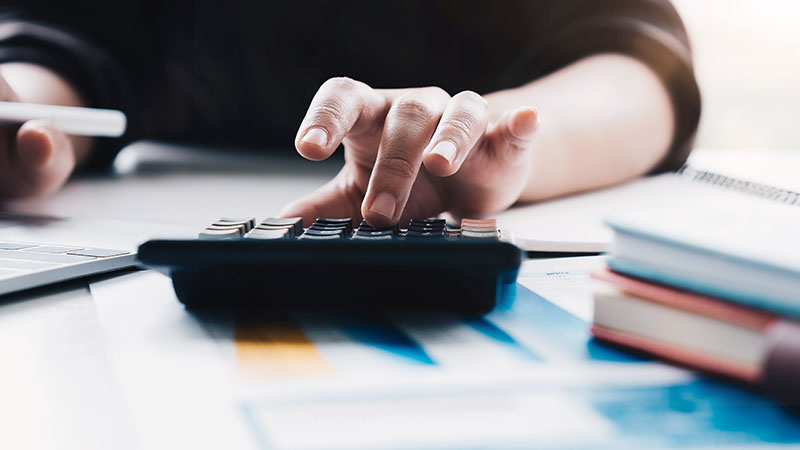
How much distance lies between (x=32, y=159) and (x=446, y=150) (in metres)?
0.40

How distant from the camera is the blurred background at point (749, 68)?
107 centimetres

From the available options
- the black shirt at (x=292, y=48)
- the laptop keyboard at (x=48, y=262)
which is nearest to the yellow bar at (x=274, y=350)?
the laptop keyboard at (x=48, y=262)

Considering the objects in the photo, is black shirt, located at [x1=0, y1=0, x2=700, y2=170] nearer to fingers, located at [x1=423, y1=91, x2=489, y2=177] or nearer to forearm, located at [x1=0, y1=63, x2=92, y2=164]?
forearm, located at [x1=0, y1=63, x2=92, y2=164]

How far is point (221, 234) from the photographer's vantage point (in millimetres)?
301

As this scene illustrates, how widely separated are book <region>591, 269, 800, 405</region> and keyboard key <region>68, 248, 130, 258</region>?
0.81 ft

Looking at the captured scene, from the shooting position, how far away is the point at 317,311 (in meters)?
0.28

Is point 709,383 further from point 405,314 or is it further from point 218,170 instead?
point 218,170

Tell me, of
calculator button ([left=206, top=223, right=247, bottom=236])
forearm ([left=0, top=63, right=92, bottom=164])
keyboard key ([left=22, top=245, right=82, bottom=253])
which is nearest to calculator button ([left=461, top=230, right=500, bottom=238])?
calculator button ([left=206, top=223, right=247, bottom=236])

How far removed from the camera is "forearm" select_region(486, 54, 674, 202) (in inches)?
23.2

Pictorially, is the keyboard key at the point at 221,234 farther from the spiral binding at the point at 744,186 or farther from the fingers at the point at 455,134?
the spiral binding at the point at 744,186

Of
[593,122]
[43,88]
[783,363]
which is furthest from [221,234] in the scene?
[43,88]

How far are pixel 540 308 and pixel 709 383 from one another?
88mm

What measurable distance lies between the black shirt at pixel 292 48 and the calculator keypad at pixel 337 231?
1.53 ft

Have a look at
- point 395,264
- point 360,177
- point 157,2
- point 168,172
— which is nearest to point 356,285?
point 395,264
